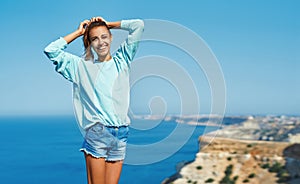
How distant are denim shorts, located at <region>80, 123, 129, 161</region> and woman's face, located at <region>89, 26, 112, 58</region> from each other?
204mm

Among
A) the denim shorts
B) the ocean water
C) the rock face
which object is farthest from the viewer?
the ocean water

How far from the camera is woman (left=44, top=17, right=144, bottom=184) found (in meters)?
0.99

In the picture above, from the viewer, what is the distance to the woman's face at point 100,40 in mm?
1027

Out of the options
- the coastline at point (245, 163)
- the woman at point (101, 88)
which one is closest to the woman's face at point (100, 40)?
the woman at point (101, 88)

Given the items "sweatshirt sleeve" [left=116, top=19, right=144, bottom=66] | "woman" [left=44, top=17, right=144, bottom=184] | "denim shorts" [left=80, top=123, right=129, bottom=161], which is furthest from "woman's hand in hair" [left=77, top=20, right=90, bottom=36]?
"denim shorts" [left=80, top=123, right=129, bottom=161]

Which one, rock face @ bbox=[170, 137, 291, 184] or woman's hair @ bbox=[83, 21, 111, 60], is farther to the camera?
rock face @ bbox=[170, 137, 291, 184]

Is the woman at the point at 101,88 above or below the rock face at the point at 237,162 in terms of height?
above

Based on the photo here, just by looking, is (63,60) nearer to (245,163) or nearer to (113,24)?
(113,24)

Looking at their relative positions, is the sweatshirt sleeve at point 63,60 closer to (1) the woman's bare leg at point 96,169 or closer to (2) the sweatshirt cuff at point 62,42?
(2) the sweatshirt cuff at point 62,42

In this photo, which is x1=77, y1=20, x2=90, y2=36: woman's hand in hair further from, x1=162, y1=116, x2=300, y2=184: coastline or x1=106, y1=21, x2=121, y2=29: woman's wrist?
x1=162, y1=116, x2=300, y2=184: coastline

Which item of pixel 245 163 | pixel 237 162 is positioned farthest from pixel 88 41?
pixel 245 163

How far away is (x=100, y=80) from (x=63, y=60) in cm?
11

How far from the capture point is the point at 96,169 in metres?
1.00

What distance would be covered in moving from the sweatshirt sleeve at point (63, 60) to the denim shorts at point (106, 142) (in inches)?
6.1
